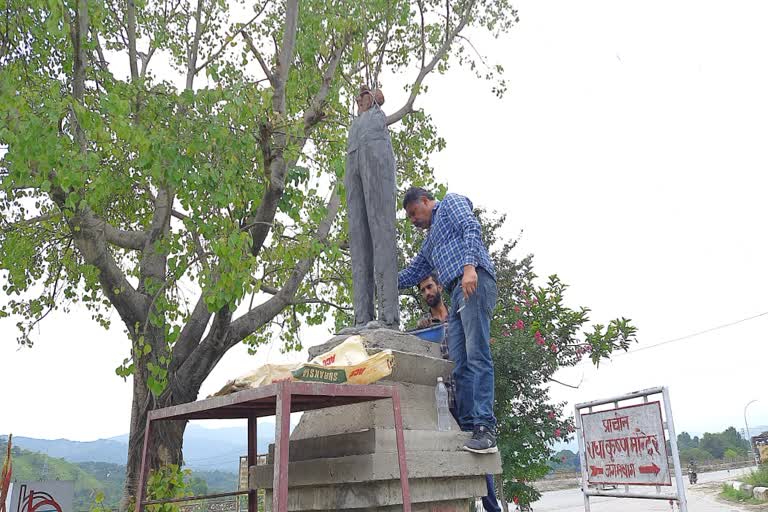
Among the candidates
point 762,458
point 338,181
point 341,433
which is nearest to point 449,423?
point 341,433

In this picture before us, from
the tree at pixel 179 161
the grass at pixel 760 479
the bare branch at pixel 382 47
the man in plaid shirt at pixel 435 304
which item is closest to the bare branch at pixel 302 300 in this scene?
the tree at pixel 179 161

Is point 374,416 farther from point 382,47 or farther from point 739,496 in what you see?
point 739,496

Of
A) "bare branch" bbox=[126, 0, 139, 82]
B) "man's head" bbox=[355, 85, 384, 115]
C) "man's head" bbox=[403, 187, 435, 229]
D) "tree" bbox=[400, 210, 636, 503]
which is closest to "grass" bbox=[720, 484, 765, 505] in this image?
"tree" bbox=[400, 210, 636, 503]

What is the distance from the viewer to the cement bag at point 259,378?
3.32 metres

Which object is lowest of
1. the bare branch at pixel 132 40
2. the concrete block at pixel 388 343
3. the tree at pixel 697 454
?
the tree at pixel 697 454

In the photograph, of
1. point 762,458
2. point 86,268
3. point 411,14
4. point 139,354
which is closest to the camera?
point 139,354

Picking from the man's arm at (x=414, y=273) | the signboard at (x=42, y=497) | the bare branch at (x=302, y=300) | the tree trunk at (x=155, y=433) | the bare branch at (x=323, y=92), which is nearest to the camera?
the man's arm at (x=414, y=273)

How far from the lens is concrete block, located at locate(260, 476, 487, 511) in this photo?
A: 3.23 meters

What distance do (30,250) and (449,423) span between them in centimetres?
960

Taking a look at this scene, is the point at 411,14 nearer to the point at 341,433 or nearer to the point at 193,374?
Answer: the point at 193,374

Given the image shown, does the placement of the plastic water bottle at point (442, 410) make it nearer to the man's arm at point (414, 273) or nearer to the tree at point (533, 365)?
the man's arm at point (414, 273)

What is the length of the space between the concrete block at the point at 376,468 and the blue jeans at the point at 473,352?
262mm

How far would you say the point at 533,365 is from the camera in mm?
10078

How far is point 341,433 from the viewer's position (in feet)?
11.9
